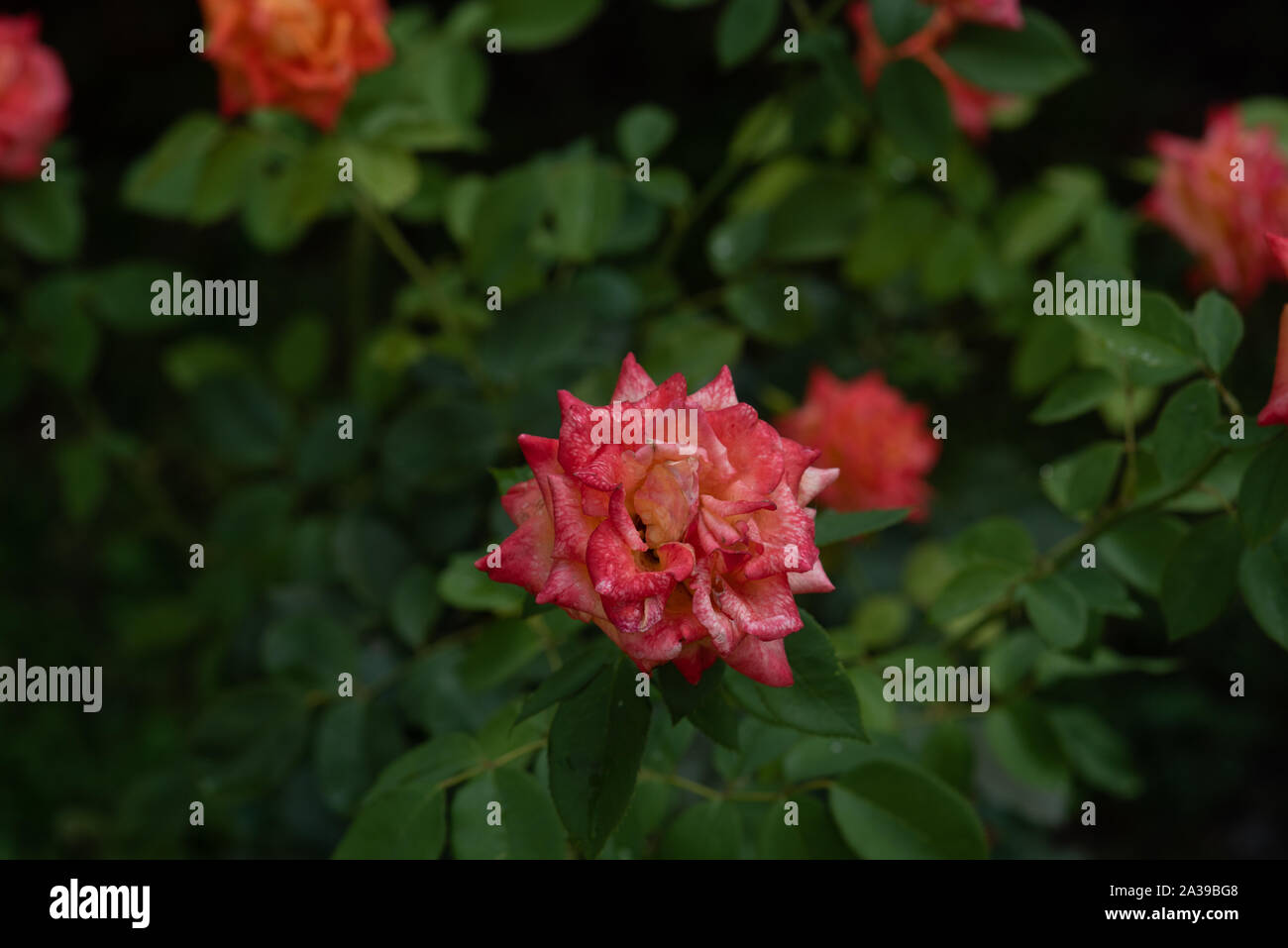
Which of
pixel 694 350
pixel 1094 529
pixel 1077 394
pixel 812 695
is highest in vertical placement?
pixel 694 350

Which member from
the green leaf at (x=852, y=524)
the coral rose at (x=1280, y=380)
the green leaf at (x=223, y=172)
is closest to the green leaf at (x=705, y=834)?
the green leaf at (x=852, y=524)

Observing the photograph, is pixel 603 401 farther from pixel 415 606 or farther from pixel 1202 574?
pixel 1202 574

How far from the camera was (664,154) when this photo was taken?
1662 mm

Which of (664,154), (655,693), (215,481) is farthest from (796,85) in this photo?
(215,481)

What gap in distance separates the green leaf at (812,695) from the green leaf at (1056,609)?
0.65 feet

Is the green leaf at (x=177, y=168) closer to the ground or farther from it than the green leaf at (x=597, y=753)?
farther from it

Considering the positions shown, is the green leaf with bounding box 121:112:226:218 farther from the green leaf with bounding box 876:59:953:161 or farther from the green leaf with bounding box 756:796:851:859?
the green leaf with bounding box 756:796:851:859

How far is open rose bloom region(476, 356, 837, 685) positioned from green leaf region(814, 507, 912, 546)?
0.31 ft

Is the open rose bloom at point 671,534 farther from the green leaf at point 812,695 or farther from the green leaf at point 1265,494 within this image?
the green leaf at point 1265,494

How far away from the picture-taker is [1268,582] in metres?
0.68

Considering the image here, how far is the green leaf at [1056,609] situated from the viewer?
724 mm

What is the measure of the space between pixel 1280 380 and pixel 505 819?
0.56 metres

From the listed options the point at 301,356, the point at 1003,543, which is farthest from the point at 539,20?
the point at 1003,543

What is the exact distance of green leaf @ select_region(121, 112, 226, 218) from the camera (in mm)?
1090
